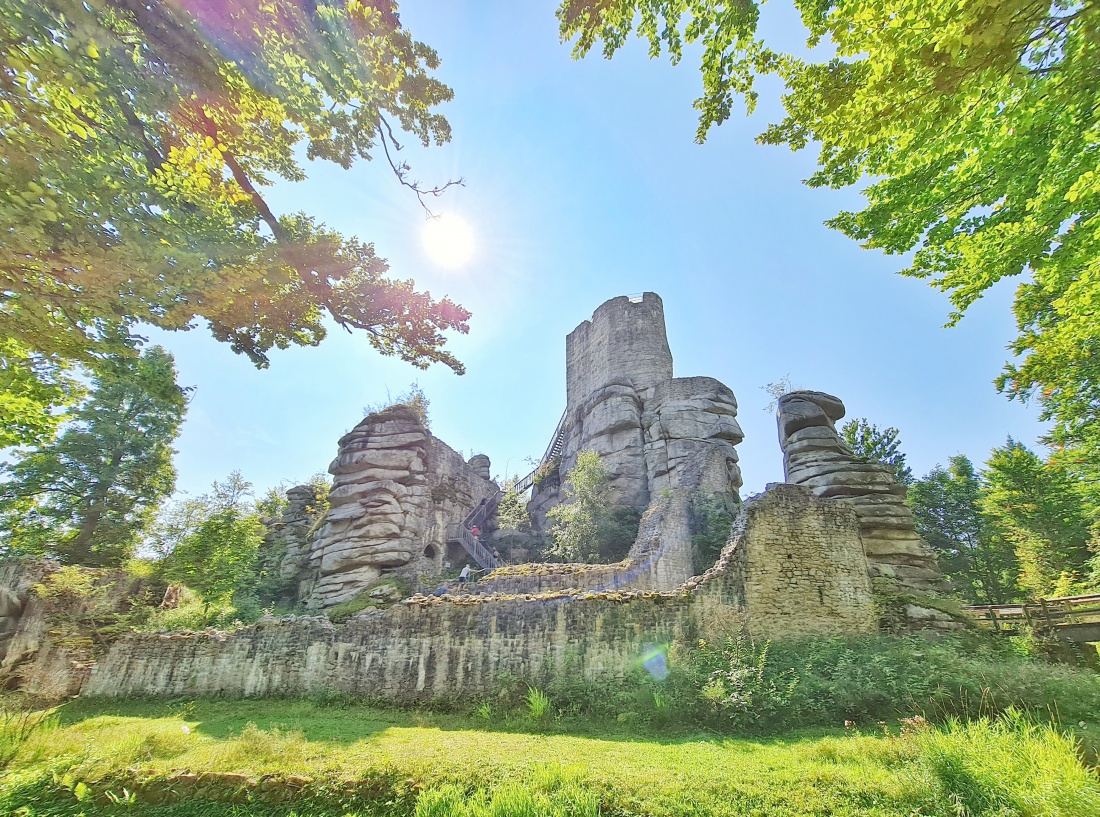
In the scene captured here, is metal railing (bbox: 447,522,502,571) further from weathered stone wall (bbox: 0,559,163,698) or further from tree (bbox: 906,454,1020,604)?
tree (bbox: 906,454,1020,604)

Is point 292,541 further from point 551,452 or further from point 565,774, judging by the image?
point 565,774

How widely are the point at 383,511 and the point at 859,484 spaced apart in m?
17.8

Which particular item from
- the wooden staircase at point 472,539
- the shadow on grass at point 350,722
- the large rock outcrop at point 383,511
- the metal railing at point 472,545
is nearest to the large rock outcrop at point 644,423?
the wooden staircase at point 472,539

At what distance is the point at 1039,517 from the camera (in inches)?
925

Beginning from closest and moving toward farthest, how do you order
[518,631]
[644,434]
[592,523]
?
1. [518,631]
2. [592,523]
3. [644,434]

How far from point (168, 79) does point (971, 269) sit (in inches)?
454

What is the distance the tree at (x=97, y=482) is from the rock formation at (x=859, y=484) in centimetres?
2271

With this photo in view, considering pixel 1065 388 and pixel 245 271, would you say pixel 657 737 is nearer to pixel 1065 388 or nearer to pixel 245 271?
pixel 245 271

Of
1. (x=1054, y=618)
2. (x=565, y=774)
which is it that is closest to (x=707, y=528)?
(x=1054, y=618)

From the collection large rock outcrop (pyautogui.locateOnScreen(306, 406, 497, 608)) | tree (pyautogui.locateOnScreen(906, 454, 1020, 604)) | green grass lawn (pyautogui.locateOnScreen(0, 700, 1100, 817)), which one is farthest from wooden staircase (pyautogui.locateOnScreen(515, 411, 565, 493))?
green grass lawn (pyautogui.locateOnScreen(0, 700, 1100, 817))

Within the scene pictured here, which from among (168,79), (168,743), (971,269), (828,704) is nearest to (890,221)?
(971,269)

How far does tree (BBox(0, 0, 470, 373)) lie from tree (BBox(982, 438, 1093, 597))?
28214mm

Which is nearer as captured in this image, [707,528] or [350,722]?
[350,722]

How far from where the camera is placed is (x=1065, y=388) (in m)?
11.8
